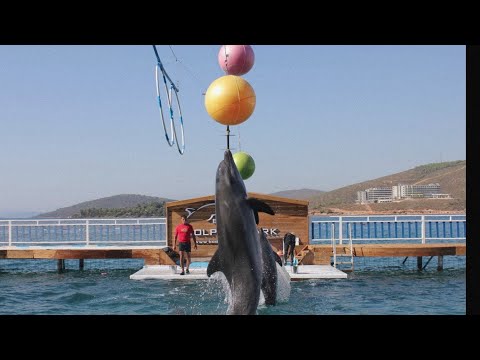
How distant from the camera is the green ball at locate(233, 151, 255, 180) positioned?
28.6 feet

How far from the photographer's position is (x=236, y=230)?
15.2ft

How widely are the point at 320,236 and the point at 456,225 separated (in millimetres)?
3105

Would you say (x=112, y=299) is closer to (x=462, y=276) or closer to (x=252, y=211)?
(x=252, y=211)

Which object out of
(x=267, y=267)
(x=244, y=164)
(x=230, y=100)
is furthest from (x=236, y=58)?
(x=267, y=267)

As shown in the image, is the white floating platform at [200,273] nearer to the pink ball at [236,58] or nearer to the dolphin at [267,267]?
the pink ball at [236,58]

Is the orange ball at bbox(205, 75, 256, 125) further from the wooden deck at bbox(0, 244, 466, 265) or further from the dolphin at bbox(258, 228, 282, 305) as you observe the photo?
the wooden deck at bbox(0, 244, 466, 265)

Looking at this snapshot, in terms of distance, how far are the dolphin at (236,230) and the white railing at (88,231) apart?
27.8 feet

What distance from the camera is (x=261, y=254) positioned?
4.95 metres

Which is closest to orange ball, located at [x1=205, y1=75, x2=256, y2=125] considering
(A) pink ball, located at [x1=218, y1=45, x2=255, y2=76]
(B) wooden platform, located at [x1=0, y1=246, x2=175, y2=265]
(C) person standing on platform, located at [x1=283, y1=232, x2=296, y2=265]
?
(A) pink ball, located at [x1=218, y1=45, x2=255, y2=76]

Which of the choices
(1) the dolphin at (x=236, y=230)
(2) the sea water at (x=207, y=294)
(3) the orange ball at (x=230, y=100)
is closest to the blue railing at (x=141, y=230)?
(2) the sea water at (x=207, y=294)

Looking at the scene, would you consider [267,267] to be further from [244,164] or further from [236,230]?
[244,164]

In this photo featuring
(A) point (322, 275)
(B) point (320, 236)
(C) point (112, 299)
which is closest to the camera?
(C) point (112, 299)
